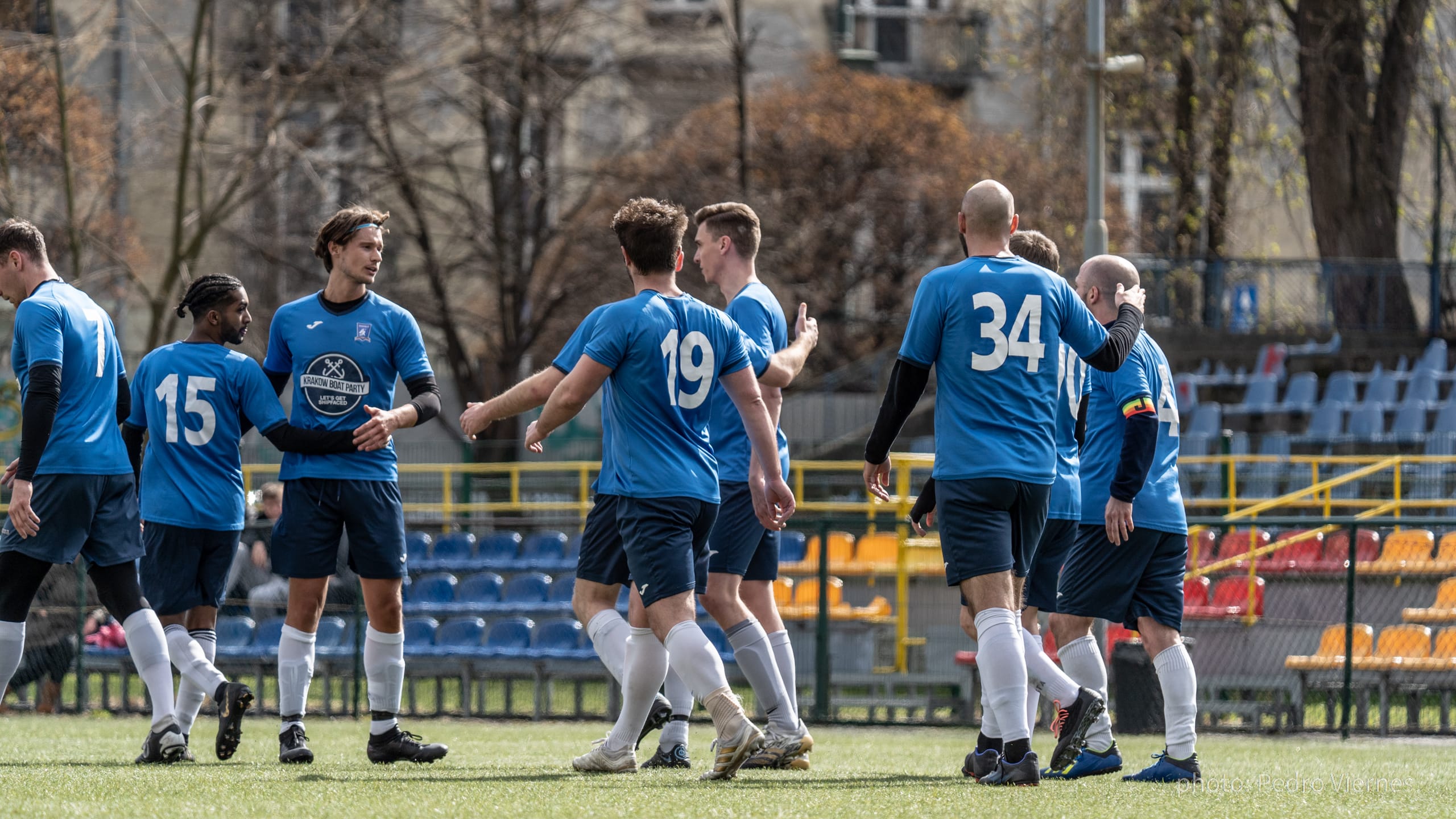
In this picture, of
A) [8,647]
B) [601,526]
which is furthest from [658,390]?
[8,647]

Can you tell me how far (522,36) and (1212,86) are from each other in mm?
9506

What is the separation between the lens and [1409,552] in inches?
519

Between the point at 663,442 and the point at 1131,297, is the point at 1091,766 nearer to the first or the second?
the point at 1131,297

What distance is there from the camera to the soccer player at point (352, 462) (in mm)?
6910

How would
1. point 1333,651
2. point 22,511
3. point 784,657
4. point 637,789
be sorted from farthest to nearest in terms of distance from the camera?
1. point 1333,651
2. point 784,657
3. point 22,511
4. point 637,789

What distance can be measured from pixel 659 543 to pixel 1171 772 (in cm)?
218

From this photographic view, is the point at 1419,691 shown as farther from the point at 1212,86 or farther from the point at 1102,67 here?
the point at 1212,86

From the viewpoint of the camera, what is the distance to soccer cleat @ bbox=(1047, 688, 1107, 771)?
20.9 ft

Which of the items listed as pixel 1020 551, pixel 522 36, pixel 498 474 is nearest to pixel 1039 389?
pixel 1020 551

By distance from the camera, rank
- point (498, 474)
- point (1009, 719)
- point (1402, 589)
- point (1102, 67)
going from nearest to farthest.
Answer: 1. point (1009, 719)
2. point (1402, 589)
3. point (1102, 67)
4. point (498, 474)

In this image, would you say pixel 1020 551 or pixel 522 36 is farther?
pixel 522 36

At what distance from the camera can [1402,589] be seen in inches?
517

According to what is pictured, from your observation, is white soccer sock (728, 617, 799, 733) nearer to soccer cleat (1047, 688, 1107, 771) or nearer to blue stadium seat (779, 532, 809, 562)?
soccer cleat (1047, 688, 1107, 771)

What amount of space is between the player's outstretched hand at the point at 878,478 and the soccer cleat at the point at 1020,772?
1063 millimetres
